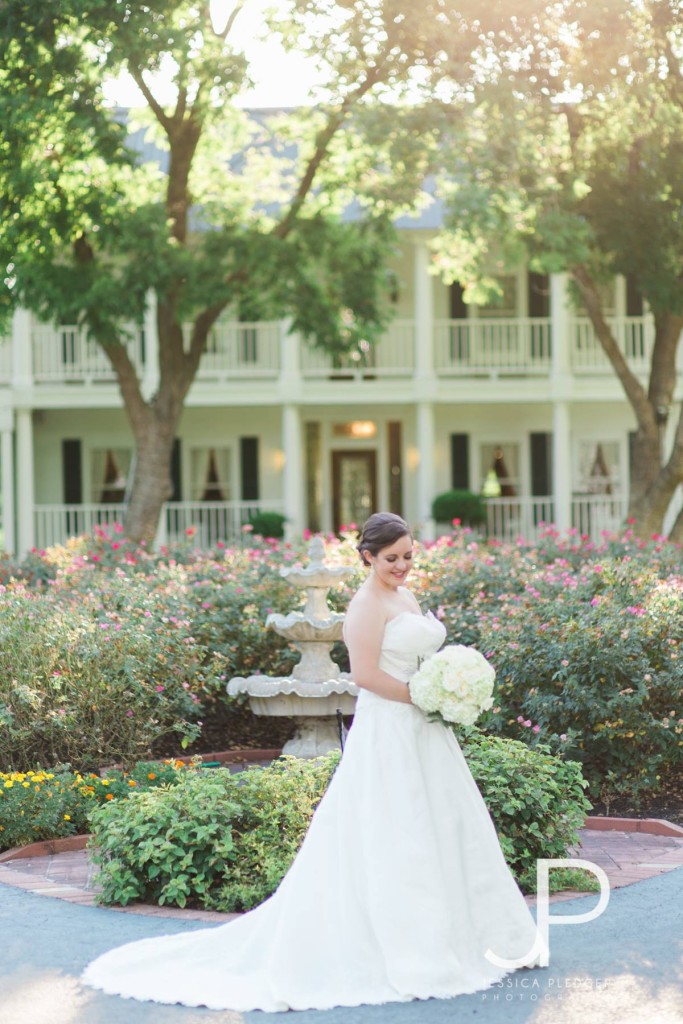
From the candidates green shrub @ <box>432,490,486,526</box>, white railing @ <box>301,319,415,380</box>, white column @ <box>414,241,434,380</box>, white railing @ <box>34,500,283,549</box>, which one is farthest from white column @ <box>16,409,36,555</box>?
green shrub @ <box>432,490,486,526</box>

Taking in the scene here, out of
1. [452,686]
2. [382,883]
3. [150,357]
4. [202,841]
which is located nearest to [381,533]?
[452,686]

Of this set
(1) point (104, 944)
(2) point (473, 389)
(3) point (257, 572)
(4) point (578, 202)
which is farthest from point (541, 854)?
(2) point (473, 389)

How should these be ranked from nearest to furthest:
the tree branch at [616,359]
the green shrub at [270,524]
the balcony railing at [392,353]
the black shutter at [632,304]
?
the tree branch at [616,359], the green shrub at [270,524], the balcony railing at [392,353], the black shutter at [632,304]

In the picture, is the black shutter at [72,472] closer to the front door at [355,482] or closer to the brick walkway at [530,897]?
the front door at [355,482]

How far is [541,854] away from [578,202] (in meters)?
10.9

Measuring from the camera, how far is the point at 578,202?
51.5ft

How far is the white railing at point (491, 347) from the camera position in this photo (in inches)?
927

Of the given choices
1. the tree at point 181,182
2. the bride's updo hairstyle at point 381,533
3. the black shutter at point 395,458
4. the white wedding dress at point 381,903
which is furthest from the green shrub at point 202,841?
the black shutter at point 395,458

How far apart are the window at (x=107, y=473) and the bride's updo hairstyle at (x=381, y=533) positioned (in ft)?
67.3

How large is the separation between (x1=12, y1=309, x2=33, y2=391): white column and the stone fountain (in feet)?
49.4

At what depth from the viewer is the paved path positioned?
450cm

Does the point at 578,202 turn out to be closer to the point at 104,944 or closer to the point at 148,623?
the point at 148,623

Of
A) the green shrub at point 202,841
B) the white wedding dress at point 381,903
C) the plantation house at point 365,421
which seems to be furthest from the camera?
the plantation house at point 365,421

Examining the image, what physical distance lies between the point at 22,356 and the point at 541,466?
956 cm
